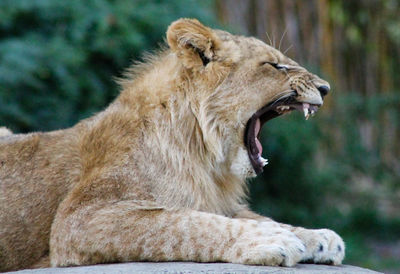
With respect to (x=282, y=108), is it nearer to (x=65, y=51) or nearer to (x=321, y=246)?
(x=321, y=246)

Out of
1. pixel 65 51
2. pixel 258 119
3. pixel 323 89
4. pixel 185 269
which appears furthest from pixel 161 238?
pixel 65 51

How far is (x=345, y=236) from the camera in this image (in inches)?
414

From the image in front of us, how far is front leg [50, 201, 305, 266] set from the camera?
405cm

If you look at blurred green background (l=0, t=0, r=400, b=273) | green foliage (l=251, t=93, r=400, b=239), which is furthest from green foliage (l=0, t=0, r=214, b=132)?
green foliage (l=251, t=93, r=400, b=239)

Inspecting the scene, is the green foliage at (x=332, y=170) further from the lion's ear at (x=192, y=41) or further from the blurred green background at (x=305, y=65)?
the lion's ear at (x=192, y=41)

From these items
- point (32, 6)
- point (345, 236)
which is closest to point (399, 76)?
point (345, 236)

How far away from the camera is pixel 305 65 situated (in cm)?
1113

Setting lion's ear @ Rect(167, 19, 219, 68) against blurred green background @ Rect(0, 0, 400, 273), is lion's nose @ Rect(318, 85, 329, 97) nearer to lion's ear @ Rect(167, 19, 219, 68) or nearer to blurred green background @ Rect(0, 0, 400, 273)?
lion's ear @ Rect(167, 19, 219, 68)

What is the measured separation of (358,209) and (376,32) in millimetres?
4346

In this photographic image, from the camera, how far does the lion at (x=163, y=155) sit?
4.41 meters

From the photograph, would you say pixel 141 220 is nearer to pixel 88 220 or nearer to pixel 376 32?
pixel 88 220

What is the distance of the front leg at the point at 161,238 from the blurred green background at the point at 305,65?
1.80m

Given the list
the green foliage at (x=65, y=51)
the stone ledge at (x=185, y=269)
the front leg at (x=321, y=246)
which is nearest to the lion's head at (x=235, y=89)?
the front leg at (x=321, y=246)

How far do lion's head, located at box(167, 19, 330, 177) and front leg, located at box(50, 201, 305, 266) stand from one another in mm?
667
